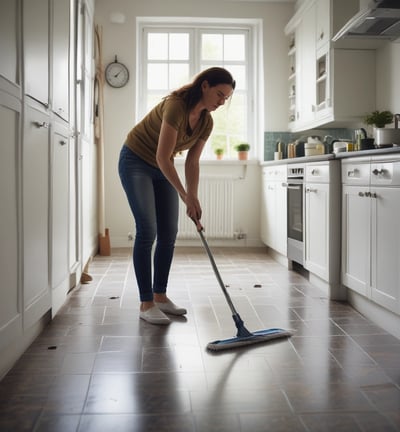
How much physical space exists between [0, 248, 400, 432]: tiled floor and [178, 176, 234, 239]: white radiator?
92.6 inches

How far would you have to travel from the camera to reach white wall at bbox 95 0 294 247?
216 inches

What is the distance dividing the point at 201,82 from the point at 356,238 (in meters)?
1.19

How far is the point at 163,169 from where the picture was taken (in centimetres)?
250

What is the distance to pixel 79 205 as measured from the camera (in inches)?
148

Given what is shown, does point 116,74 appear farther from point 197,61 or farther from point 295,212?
point 295,212

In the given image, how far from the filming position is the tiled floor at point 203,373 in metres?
1.62

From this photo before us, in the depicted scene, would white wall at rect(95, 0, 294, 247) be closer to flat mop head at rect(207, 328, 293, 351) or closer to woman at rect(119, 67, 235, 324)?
woman at rect(119, 67, 235, 324)

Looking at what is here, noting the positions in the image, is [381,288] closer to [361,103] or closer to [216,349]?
[216,349]

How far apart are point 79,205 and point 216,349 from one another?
71.3 inches

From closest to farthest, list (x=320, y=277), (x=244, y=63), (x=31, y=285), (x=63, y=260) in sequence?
(x=31, y=285) → (x=63, y=260) → (x=320, y=277) → (x=244, y=63)

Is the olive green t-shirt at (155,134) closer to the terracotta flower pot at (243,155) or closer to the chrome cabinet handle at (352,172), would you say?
the chrome cabinet handle at (352,172)

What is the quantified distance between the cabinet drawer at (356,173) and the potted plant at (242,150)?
98.2 inches

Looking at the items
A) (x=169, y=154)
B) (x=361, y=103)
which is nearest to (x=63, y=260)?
(x=169, y=154)

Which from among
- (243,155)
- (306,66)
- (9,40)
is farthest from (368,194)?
(243,155)
